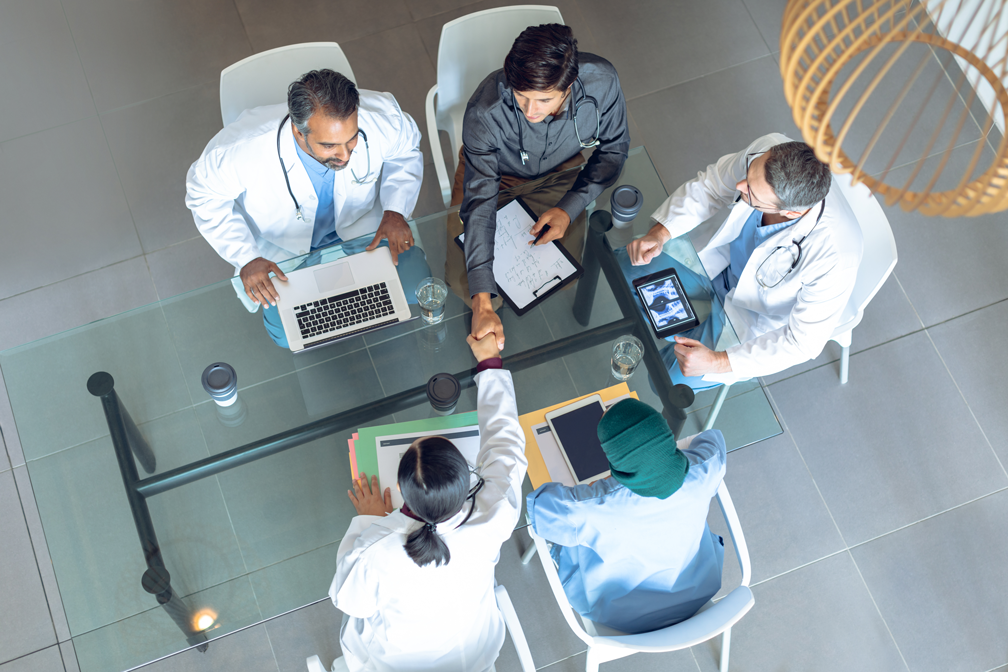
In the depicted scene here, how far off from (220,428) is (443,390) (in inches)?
25.8

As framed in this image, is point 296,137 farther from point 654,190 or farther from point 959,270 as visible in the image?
point 959,270

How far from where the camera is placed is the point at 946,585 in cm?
269

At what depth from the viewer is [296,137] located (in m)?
2.05

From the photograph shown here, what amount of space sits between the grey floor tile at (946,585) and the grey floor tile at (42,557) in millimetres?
2907

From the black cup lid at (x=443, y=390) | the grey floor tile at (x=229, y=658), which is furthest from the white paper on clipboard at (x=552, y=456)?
the grey floor tile at (x=229, y=658)

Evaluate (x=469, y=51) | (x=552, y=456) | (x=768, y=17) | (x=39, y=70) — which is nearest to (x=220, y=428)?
(x=552, y=456)

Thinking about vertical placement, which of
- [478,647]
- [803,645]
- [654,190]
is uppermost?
[654,190]

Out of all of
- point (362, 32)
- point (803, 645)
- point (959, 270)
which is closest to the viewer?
point (803, 645)

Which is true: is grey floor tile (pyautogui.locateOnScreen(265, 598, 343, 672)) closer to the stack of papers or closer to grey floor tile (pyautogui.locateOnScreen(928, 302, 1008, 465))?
the stack of papers

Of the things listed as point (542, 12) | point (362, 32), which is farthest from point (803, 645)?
point (362, 32)

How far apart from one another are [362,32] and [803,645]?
10.4 ft

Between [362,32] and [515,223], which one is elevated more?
[362,32]

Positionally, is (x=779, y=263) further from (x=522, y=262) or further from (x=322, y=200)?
(x=322, y=200)

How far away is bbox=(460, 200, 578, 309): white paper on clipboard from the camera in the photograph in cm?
217
